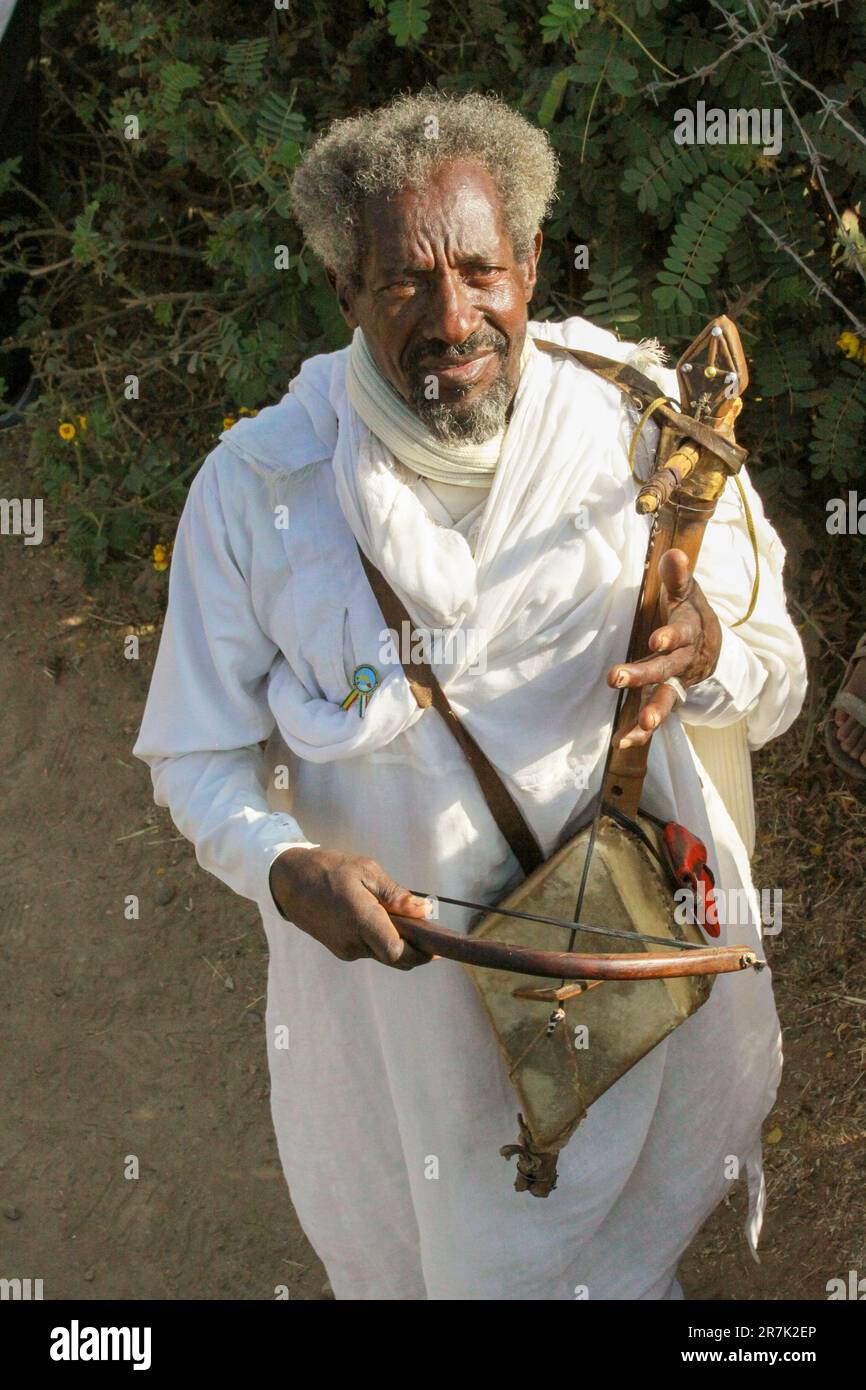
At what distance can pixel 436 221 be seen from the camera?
2.32 metres

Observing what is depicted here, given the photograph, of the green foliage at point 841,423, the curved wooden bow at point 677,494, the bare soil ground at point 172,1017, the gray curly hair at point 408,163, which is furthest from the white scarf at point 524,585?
the bare soil ground at point 172,1017

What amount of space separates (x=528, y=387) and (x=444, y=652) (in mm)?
436

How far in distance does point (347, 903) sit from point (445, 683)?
389 millimetres

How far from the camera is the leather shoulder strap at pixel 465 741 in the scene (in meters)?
2.50

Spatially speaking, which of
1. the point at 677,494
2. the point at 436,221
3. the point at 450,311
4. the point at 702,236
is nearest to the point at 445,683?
the point at 677,494

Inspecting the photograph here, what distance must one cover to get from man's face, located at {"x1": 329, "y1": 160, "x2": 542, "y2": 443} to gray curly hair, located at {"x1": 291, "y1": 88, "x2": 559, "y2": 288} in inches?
0.9

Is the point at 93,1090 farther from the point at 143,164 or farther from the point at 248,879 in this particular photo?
the point at 143,164

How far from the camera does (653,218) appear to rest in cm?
384

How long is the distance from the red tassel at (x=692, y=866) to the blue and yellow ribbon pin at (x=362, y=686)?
53 cm

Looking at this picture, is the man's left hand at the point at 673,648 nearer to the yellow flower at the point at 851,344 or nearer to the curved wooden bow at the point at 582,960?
the curved wooden bow at the point at 582,960

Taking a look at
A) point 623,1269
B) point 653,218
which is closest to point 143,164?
point 653,218

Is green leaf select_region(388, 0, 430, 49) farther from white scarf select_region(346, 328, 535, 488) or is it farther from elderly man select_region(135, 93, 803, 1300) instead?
white scarf select_region(346, 328, 535, 488)

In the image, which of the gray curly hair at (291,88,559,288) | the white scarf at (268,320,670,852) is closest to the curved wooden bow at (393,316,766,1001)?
the white scarf at (268,320,670,852)

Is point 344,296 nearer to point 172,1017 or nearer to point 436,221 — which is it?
point 436,221
